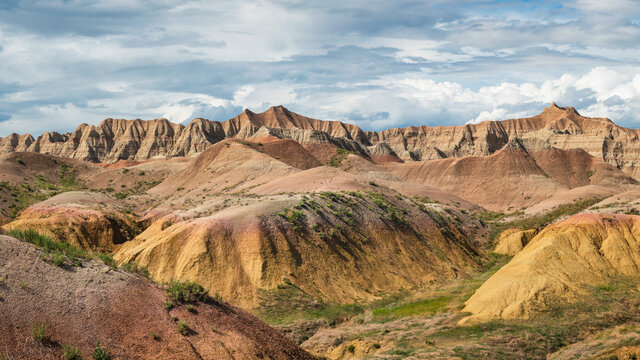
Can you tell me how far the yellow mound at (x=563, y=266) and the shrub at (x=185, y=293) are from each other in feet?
53.8

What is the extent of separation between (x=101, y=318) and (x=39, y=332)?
1.99m

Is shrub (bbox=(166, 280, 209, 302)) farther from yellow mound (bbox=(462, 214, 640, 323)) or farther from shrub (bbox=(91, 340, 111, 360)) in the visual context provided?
yellow mound (bbox=(462, 214, 640, 323))

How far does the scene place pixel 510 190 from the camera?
10931 centimetres

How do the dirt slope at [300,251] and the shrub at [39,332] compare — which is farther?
the dirt slope at [300,251]

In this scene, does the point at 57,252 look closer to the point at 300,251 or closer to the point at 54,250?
the point at 54,250

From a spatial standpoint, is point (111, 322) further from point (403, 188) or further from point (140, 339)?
point (403, 188)

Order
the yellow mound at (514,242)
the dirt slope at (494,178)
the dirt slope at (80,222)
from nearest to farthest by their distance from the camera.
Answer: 1. the dirt slope at (80,222)
2. the yellow mound at (514,242)
3. the dirt slope at (494,178)

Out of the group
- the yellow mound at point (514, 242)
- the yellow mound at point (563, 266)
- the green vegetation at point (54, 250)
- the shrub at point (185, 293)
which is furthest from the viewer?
the yellow mound at point (514, 242)

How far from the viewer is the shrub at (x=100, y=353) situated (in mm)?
16016

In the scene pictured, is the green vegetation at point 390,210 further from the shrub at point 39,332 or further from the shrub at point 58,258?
the shrub at point 39,332

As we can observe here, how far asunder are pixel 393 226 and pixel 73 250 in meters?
33.6

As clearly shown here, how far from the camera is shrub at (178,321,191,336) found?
59.6 ft

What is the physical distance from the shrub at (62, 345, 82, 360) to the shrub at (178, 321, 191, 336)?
3.35 meters

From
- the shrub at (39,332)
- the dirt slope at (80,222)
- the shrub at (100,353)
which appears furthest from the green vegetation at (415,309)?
the dirt slope at (80,222)
